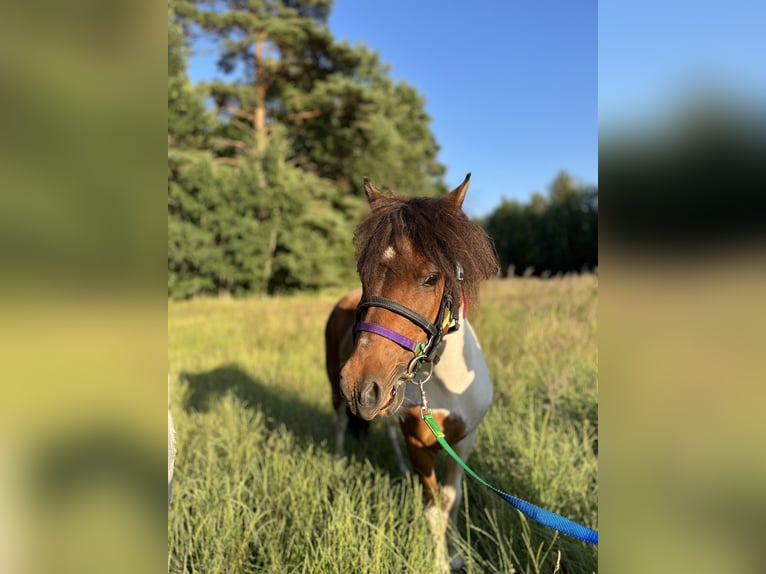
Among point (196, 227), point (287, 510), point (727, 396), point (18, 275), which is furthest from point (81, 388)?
point (196, 227)

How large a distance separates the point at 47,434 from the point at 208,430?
3377 millimetres

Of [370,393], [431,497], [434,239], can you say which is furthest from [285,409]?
[434,239]

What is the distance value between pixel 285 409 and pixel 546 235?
101ft

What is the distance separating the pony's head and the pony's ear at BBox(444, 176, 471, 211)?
0.28 feet

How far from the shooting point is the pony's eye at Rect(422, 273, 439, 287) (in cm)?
166

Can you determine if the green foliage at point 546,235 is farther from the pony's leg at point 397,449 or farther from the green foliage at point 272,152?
the pony's leg at point 397,449

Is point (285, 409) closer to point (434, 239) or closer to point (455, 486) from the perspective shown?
point (455, 486)

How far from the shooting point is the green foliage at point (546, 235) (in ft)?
94.1

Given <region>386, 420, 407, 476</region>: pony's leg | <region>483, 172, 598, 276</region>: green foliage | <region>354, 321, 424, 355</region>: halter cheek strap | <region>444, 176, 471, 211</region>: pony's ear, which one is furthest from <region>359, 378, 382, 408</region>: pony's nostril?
<region>483, 172, 598, 276</region>: green foliage

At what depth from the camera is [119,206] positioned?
69 cm

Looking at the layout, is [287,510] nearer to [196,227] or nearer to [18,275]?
[18,275]

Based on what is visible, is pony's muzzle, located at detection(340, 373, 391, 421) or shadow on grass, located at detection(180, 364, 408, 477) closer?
pony's muzzle, located at detection(340, 373, 391, 421)

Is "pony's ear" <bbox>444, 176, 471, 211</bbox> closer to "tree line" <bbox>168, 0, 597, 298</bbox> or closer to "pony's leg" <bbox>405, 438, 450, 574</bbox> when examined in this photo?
"pony's leg" <bbox>405, 438, 450, 574</bbox>

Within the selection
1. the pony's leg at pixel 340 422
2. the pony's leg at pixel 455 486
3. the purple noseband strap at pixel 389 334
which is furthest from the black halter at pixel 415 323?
the pony's leg at pixel 340 422
